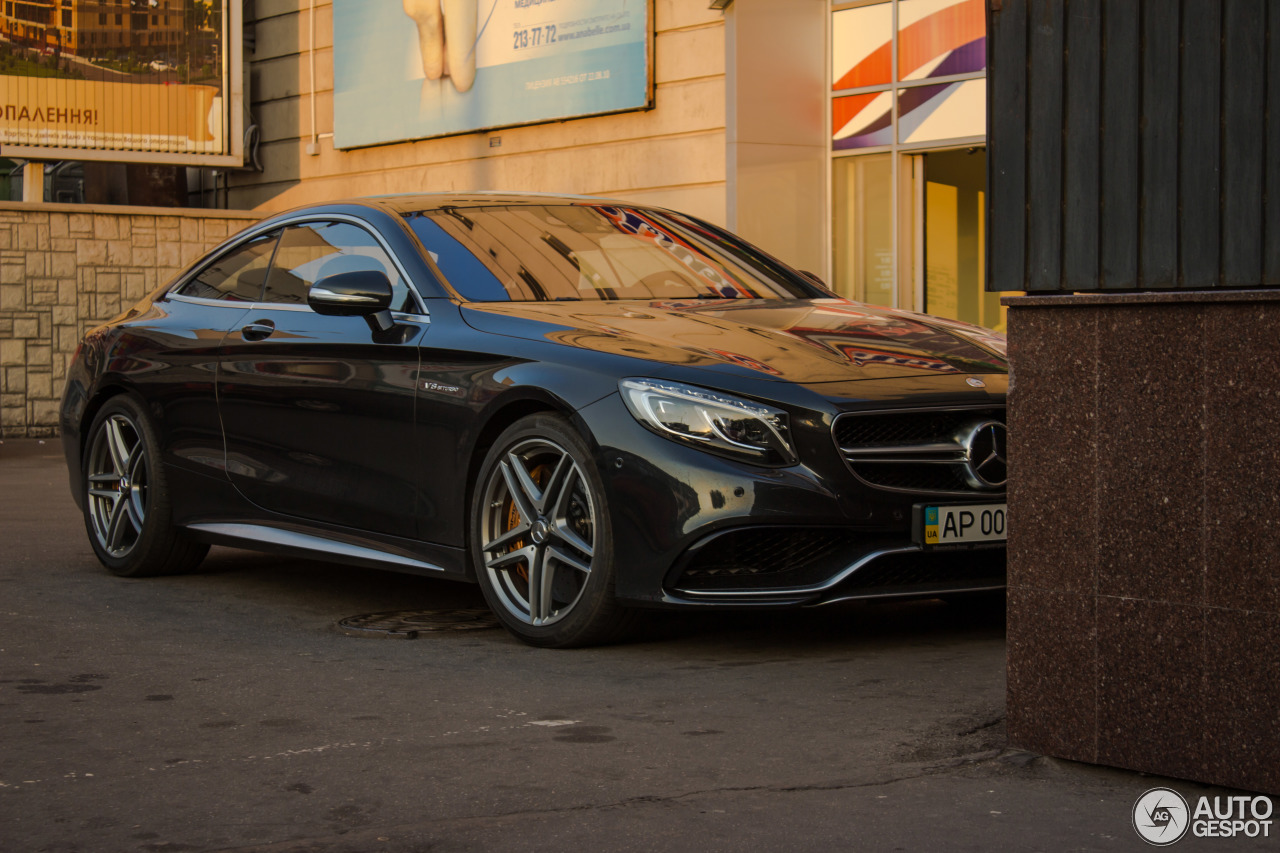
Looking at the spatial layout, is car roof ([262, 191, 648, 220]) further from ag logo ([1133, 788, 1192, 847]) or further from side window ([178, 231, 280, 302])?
ag logo ([1133, 788, 1192, 847])

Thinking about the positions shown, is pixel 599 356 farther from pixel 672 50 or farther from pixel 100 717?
pixel 672 50

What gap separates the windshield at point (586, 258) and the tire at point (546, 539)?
749 millimetres

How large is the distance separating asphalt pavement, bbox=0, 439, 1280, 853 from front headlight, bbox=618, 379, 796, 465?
66 centimetres

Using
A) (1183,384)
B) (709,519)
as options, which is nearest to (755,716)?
(709,519)

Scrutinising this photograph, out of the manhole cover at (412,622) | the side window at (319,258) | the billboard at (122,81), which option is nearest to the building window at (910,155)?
the side window at (319,258)

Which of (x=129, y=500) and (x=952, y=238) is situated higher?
(x=952, y=238)

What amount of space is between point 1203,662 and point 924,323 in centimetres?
260

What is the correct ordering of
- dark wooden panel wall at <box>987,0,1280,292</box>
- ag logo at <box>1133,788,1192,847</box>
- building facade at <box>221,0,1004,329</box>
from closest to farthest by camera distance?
1. ag logo at <box>1133,788,1192,847</box>
2. dark wooden panel wall at <box>987,0,1280,292</box>
3. building facade at <box>221,0,1004,329</box>

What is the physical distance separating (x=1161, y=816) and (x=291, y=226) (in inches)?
177

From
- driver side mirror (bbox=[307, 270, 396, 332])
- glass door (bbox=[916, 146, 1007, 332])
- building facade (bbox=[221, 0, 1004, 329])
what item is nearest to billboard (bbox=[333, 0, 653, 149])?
building facade (bbox=[221, 0, 1004, 329])

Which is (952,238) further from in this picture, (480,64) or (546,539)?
(546,539)

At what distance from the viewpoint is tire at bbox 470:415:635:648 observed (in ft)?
17.1

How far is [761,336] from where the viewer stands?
5500 millimetres

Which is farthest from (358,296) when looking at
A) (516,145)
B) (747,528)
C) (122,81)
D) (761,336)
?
(122,81)
